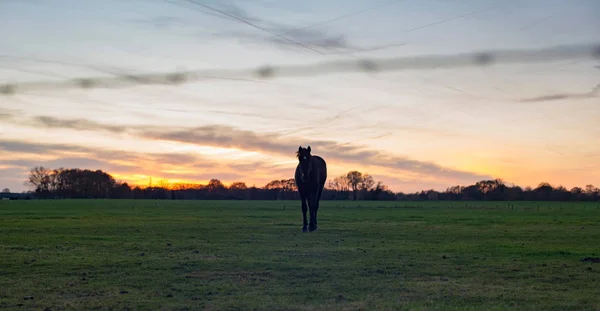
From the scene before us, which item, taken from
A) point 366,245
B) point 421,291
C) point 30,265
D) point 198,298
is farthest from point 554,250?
point 30,265

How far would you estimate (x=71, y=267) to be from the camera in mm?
12188

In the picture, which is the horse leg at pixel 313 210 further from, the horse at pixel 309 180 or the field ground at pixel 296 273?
the field ground at pixel 296 273

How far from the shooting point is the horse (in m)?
22.2

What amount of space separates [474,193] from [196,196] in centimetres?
6819

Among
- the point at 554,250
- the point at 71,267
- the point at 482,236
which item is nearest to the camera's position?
the point at 71,267

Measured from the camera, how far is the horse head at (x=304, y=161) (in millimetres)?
22094

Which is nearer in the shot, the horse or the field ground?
the field ground

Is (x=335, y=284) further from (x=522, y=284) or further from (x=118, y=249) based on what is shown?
(x=118, y=249)

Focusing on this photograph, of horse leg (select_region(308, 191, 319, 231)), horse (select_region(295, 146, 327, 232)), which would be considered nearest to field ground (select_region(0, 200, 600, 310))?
horse leg (select_region(308, 191, 319, 231))

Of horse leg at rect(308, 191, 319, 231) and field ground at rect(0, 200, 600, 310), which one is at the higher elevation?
horse leg at rect(308, 191, 319, 231)

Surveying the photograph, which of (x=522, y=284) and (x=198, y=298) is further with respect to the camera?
(x=522, y=284)

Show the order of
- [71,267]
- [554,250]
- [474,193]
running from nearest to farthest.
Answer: [71,267], [554,250], [474,193]

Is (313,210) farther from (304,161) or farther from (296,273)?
(296,273)

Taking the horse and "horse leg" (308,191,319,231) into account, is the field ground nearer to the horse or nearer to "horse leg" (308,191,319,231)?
"horse leg" (308,191,319,231)
